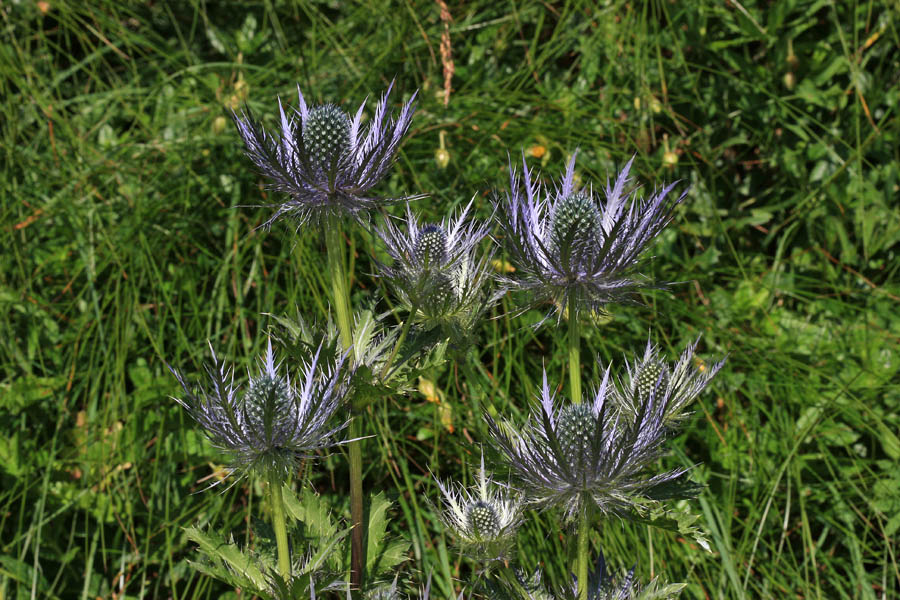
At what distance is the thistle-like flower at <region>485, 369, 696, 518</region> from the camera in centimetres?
102

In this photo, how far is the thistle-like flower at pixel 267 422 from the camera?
42.1 inches

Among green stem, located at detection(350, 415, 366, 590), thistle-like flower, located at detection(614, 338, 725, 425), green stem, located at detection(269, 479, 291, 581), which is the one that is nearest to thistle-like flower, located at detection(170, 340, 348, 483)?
green stem, located at detection(269, 479, 291, 581)

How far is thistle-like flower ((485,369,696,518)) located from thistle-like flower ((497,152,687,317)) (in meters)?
0.14

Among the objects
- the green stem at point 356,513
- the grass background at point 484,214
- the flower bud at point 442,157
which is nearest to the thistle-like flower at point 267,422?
the green stem at point 356,513

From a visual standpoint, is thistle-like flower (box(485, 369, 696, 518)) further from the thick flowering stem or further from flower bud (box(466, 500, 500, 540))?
the thick flowering stem

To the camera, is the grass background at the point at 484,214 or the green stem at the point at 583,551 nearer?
the green stem at the point at 583,551

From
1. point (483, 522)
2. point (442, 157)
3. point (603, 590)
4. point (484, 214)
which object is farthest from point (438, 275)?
point (484, 214)

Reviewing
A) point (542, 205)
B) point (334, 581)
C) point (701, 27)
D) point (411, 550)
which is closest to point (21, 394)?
point (411, 550)

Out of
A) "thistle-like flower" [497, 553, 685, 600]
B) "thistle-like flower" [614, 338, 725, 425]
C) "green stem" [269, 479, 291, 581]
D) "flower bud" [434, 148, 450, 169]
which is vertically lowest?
"thistle-like flower" [497, 553, 685, 600]

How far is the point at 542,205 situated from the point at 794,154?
1605 mm

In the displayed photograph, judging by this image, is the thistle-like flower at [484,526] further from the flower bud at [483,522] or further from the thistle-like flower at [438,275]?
the thistle-like flower at [438,275]

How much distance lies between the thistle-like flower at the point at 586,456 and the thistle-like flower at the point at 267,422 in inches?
9.1

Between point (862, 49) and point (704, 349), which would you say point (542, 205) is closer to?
point (704, 349)

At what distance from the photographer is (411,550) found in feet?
6.63
